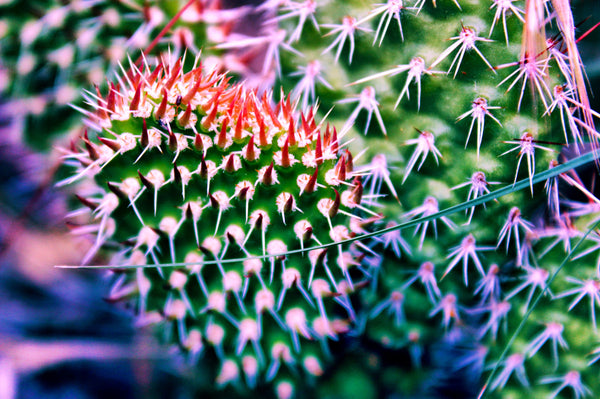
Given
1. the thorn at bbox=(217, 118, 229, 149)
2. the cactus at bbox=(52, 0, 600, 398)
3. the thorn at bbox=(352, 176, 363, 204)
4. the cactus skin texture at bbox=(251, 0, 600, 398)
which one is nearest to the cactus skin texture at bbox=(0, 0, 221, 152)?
the cactus at bbox=(52, 0, 600, 398)

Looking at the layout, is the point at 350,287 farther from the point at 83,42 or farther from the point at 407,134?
the point at 83,42

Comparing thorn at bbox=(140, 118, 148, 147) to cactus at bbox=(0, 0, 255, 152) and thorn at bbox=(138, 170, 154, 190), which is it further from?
cactus at bbox=(0, 0, 255, 152)

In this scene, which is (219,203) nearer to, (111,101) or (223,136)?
(223,136)

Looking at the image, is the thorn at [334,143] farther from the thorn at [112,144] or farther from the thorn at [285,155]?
the thorn at [112,144]

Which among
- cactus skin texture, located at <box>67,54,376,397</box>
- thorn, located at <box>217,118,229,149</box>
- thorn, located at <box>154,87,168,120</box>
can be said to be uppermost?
thorn, located at <box>154,87,168,120</box>

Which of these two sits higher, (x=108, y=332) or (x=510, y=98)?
(x=510, y=98)

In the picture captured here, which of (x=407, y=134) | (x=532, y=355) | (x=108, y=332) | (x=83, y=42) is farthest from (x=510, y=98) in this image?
(x=108, y=332)

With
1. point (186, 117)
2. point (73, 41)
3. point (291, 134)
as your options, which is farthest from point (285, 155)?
point (73, 41)

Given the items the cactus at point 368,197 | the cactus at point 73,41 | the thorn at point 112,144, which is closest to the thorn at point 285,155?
the cactus at point 368,197
